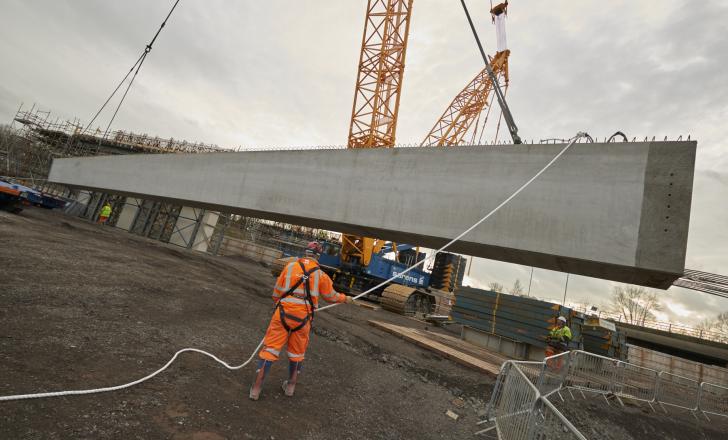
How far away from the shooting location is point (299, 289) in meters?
4.01

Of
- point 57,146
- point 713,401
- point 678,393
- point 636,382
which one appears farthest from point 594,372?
point 57,146

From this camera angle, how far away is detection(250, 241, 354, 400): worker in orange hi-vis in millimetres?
3814

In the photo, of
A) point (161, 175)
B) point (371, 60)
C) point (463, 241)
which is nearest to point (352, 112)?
point (371, 60)

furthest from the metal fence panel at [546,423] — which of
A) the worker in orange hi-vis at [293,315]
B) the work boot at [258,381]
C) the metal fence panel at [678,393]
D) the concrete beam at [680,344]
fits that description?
the concrete beam at [680,344]

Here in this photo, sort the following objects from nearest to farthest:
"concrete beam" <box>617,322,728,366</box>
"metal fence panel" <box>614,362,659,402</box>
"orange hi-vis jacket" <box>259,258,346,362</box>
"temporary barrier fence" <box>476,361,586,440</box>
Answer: "temporary barrier fence" <box>476,361,586,440</box> < "orange hi-vis jacket" <box>259,258,346,362</box> < "metal fence panel" <box>614,362,659,402</box> < "concrete beam" <box>617,322,728,366</box>

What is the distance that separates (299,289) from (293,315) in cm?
31

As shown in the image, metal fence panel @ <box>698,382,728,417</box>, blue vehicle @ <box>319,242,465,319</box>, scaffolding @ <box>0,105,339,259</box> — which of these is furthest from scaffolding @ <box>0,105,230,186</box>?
metal fence panel @ <box>698,382,728,417</box>

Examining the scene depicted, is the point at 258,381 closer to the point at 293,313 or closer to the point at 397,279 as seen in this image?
the point at 293,313

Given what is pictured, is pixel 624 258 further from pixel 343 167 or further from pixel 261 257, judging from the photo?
pixel 261 257

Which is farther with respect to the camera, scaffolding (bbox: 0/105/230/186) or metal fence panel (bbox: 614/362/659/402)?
scaffolding (bbox: 0/105/230/186)

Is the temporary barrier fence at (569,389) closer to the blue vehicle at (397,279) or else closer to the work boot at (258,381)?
the work boot at (258,381)

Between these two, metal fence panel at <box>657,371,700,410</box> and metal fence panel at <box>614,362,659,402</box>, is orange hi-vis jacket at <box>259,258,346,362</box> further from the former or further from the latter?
metal fence panel at <box>657,371,700,410</box>

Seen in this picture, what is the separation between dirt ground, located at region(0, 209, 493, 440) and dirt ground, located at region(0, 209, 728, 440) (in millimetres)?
17

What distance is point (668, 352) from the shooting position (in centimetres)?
2562
